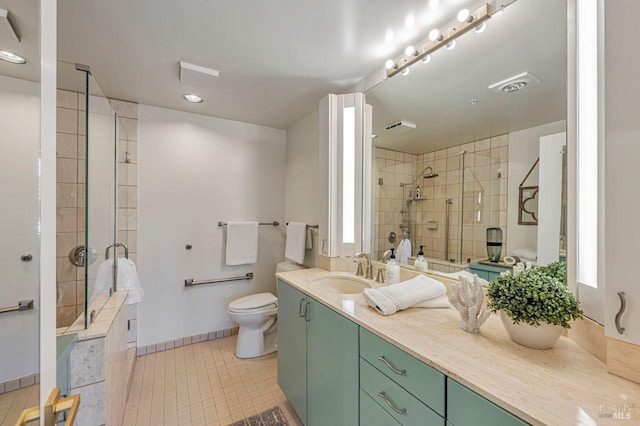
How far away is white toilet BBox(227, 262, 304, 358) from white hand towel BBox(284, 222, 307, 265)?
0.44 metres

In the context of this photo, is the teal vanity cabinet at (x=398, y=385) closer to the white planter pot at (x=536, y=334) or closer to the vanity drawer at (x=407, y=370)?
the vanity drawer at (x=407, y=370)

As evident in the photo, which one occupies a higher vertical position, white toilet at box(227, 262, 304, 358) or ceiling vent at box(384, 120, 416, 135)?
ceiling vent at box(384, 120, 416, 135)

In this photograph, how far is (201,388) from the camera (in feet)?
6.28

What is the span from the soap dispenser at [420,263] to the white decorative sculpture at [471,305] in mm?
517

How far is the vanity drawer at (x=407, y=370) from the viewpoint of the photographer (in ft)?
2.55

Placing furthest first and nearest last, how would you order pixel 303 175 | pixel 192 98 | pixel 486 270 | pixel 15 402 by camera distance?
pixel 303 175, pixel 192 98, pixel 486 270, pixel 15 402

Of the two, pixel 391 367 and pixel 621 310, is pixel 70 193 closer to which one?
pixel 391 367

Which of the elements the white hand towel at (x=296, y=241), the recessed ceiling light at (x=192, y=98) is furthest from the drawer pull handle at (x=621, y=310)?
the recessed ceiling light at (x=192, y=98)

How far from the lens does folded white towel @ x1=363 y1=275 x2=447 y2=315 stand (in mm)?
1175

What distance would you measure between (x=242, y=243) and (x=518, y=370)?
2.40m

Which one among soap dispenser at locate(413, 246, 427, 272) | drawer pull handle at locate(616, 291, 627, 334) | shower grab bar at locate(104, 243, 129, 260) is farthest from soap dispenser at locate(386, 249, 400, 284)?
shower grab bar at locate(104, 243, 129, 260)

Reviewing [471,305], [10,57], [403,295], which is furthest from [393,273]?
[10,57]

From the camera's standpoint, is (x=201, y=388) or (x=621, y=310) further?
(x=201, y=388)

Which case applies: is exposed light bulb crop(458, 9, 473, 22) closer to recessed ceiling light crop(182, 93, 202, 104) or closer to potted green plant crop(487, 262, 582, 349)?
potted green plant crop(487, 262, 582, 349)
